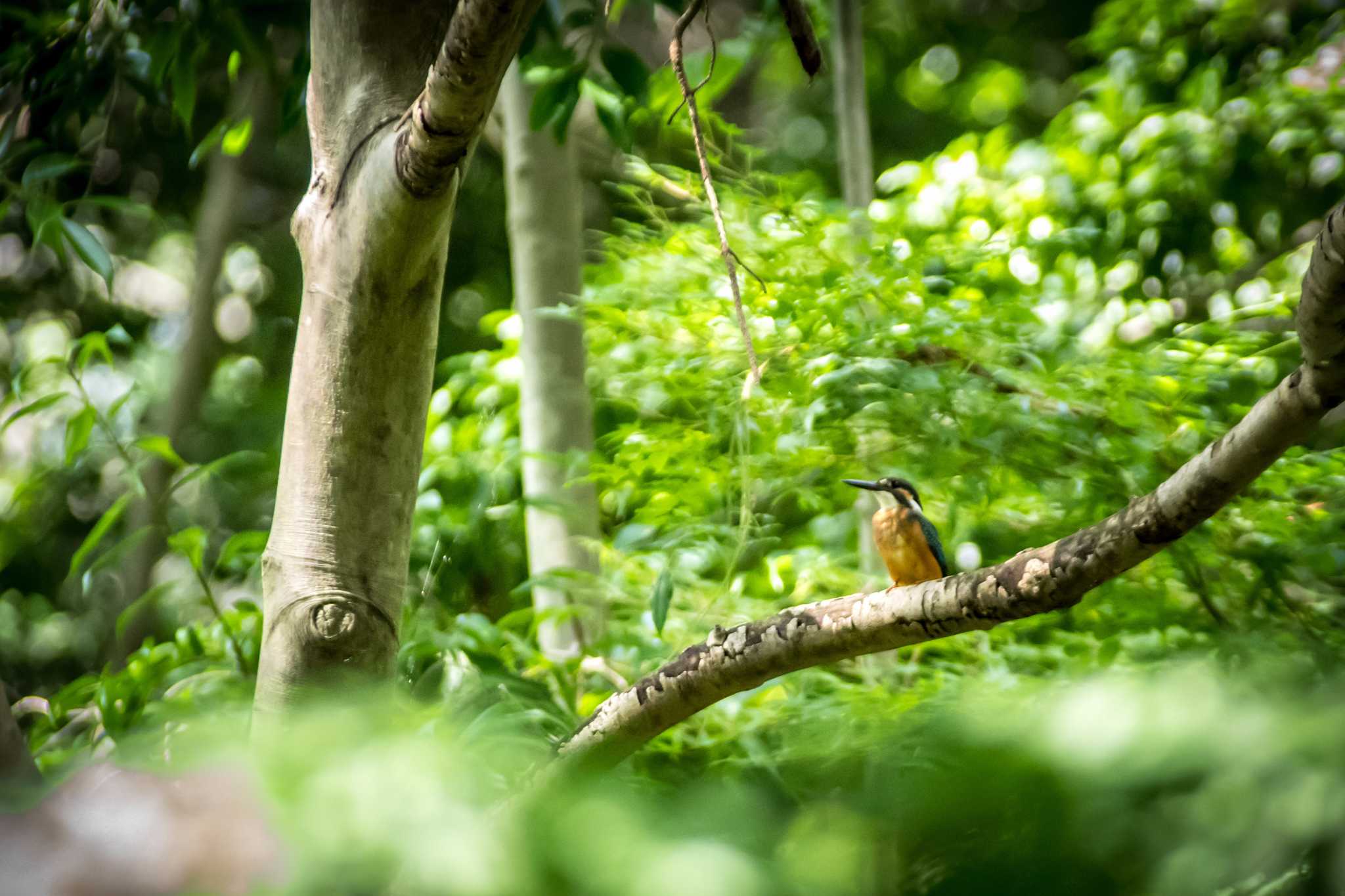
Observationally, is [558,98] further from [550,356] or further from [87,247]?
[550,356]

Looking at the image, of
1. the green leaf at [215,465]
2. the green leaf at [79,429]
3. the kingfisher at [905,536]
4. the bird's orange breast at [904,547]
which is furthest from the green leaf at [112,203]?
the bird's orange breast at [904,547]

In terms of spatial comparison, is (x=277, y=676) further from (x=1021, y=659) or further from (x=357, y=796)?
(x=1021, y=659)

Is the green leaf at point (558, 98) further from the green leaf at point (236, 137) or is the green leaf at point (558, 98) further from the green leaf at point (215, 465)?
the green leaf at point (215, 465)

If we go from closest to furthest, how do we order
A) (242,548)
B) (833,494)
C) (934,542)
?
(242,548)
(934,542)
(833,494)

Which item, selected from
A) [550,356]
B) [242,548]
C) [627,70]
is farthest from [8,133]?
[550,356]

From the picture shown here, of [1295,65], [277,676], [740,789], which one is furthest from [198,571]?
[1295,65]

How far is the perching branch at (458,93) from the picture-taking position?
108 centimetres

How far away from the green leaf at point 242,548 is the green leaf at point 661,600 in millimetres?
740

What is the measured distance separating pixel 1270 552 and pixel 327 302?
1.66m

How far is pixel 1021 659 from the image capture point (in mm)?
2072

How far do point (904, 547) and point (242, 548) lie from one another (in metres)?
1.33

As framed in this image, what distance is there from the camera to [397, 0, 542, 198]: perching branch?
→ 3.54 ft

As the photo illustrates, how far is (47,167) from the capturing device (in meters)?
1.46

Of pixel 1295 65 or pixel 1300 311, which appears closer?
pixel 1300 311
